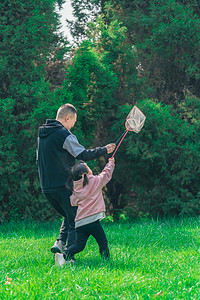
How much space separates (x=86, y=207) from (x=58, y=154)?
781 mm

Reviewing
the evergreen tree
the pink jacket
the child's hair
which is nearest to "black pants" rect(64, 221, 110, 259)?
the pink jacket

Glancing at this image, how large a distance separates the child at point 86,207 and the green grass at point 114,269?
181 millimetres

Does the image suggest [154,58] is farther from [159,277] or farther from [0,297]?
[0,297]

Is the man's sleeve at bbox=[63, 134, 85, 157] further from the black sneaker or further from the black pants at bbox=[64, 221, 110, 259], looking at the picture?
the black sneaker

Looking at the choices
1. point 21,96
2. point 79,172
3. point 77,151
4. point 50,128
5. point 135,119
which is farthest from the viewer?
point 21,96

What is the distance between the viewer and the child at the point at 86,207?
161 inches

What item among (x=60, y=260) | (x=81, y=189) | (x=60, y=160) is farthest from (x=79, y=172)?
(x=60, y=260)

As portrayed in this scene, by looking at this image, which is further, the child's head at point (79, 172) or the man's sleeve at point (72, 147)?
the man's sleeve at point (72, 147)

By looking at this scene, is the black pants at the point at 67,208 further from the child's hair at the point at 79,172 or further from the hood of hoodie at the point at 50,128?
the hood of hoodie at the point at 50,128

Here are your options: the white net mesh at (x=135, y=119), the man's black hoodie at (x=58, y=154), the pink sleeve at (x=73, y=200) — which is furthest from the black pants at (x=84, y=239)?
the white net mesh at (x=135, y=119)

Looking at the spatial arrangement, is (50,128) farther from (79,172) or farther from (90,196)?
(90,196)

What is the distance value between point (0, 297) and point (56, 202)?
163 centimetres

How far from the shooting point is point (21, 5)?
8258mm

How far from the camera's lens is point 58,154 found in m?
4.51
